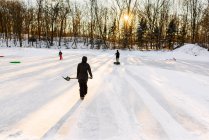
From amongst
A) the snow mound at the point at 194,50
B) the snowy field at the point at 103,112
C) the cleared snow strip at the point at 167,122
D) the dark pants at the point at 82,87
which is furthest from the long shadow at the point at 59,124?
the snow mound at the point at 194,50

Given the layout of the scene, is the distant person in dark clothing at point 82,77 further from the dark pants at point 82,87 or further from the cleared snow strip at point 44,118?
the cleared snow strip at point 44,118

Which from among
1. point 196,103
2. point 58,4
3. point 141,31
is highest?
point 58,4

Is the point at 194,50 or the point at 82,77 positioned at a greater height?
the point at 194,50

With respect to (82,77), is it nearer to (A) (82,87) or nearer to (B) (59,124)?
(A) (82,87)

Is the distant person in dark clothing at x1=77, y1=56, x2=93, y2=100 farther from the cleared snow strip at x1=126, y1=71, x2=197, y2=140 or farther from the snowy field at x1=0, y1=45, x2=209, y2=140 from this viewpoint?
the cleared snow strip at x1=126, y1=71, x2=197, y2=140

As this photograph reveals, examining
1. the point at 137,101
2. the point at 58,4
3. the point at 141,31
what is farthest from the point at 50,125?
the point at 141,31

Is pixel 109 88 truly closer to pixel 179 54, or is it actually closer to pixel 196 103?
pixel 196 103

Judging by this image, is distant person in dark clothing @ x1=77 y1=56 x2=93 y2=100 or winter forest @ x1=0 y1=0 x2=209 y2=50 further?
winter forest @ x1=0 y1=0 x2=209 y2=50

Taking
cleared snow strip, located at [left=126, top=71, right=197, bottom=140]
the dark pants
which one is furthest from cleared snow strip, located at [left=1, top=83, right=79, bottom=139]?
cleared snow strip, located at [left=126, top=71, right=197, bottom=140]

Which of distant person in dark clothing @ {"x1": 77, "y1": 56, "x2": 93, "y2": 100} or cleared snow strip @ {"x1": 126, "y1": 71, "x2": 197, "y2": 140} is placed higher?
distant person in dark clothing @ {"x1": 77, "y1": 56, "x2": 93, "y2": 100}

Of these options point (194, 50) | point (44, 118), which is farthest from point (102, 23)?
point (44, 118)

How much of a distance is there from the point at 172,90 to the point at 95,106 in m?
5.08

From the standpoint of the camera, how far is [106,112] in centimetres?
923

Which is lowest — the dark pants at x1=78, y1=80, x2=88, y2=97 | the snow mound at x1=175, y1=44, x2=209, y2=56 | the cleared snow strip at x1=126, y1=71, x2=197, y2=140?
the cleared snow strip at x1=126, y1=71, x2=197, y2=140
